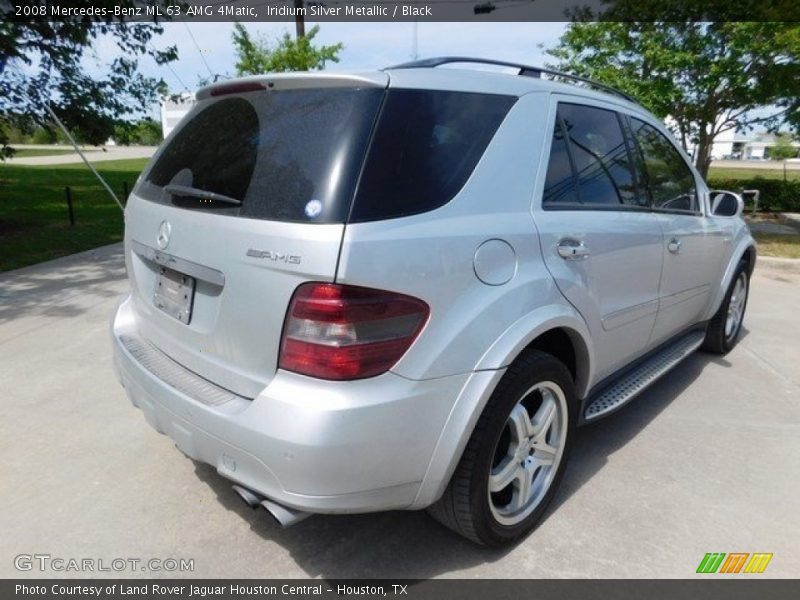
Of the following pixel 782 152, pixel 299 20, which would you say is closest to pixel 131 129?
pixel 299 20

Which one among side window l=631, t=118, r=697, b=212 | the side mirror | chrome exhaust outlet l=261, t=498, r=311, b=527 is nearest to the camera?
chrome exhaust outlet l=261, t=498, r=311, b=527

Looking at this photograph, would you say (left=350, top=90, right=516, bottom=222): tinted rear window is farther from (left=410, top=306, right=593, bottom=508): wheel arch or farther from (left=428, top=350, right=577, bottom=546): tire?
(left=428, top=350, right=577, bottom=546): tire

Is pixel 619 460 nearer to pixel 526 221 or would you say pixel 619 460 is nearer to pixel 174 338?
pixel 526 221

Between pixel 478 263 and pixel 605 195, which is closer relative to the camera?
pixel 478 263

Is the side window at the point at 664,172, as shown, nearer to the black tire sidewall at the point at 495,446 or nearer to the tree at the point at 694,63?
the black tire sidewall at the point at 495,446

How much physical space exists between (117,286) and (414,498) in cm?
582

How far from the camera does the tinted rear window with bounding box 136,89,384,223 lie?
192 centimetres

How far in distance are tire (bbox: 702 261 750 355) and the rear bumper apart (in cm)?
347

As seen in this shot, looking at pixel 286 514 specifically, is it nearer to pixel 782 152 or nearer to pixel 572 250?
pixel 572 250

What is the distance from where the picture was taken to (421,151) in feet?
6.79

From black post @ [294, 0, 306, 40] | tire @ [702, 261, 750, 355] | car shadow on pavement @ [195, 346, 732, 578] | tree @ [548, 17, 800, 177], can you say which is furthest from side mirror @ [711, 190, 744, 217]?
black post @ [294, 0, 306, 40]

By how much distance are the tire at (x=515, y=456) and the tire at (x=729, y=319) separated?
8.55 feet

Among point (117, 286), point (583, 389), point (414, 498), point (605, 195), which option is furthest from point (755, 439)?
point (117, 286)

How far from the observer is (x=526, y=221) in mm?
2330
